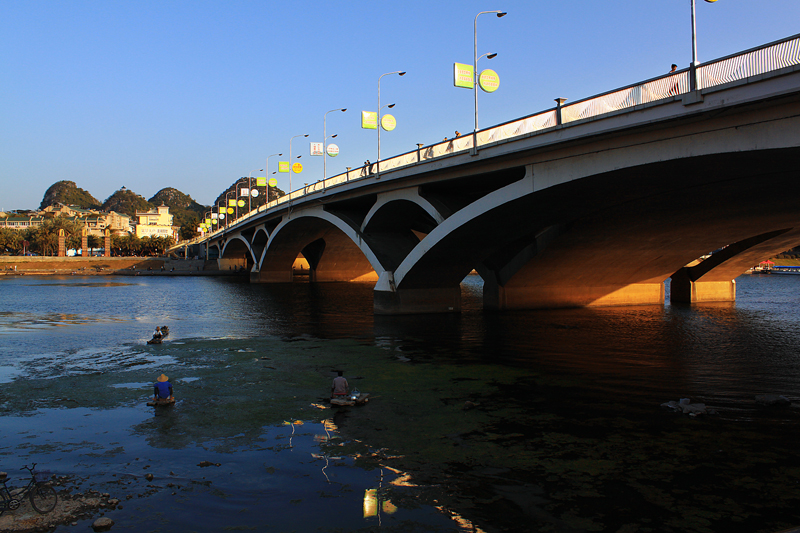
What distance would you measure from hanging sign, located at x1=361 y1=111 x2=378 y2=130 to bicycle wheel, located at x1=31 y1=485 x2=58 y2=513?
30803mm

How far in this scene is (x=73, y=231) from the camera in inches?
6250

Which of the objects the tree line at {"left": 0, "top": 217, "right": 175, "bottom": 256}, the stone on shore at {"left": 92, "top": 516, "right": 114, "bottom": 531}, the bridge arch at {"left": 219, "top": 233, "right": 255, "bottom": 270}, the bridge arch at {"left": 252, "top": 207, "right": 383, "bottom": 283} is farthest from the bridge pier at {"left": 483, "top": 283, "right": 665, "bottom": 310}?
the tree line at {"left": 0, "top": 217, "right": 175, "bottom": 256}

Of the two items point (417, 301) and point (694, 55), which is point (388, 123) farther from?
point (694, 55)

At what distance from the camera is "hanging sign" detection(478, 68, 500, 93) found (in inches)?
988

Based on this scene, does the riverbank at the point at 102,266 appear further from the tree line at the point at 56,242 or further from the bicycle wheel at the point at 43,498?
Answer: the bicycle wheel at the point at 43,498

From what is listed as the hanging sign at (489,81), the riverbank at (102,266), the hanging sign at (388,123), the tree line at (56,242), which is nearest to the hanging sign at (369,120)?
the hanging sign at (388,123)

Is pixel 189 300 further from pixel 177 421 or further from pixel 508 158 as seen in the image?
pixel 177 421

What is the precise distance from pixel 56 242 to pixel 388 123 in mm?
144439

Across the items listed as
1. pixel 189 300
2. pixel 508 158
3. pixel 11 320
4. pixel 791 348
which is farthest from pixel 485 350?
pixel 189 300

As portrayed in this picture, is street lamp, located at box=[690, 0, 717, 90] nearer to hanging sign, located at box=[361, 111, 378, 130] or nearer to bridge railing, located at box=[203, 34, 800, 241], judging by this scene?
bridge railing, located at box=[203, 34, 800, 241]

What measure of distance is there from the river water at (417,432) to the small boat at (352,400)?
1.01 feet

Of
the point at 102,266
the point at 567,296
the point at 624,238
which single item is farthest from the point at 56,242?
the point at 624,238

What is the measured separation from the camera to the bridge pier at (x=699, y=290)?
1763 inches

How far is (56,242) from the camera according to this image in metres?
149
